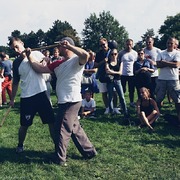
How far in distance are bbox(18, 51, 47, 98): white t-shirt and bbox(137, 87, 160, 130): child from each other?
2.86 meters

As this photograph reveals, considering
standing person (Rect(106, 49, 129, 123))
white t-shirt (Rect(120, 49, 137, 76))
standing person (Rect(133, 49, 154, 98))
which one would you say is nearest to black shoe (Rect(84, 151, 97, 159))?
standing person (Rect(106, 49, 129, 123))

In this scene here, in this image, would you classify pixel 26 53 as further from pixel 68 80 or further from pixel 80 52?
pixel 80 52

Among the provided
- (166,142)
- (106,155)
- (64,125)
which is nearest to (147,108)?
(166,142)

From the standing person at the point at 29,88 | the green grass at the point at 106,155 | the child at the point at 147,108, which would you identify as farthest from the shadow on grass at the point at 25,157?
the child at the point at 147,108

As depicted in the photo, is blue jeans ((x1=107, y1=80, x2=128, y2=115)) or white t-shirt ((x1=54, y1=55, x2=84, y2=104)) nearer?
white t-shirt ((x1=54, y1=55, x2=84, y2=104))

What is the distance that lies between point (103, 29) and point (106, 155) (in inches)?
3216

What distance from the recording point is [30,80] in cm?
554

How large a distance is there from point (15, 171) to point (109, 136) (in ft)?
8.04

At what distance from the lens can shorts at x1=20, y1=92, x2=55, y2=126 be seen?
18.4 ft

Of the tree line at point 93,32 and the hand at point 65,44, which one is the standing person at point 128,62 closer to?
the hand at point 65,44

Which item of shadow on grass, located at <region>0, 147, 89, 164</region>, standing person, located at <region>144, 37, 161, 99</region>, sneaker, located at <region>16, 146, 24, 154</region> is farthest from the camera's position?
standing person, located at <region>144, 37, 161, 99</region>

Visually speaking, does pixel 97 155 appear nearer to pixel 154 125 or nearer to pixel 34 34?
pixel 154 125

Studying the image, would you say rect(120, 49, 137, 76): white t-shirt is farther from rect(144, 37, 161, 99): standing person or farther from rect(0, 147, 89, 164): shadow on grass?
rect(0, 147, 89, 164): shadow on grass

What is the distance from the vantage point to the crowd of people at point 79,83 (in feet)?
17.2
